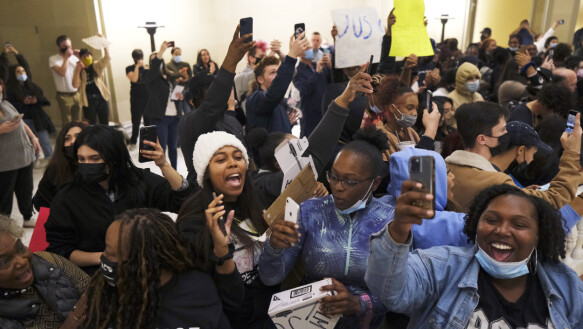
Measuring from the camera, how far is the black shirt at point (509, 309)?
1707 mm

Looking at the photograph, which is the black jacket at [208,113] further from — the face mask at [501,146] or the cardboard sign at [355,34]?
the face mask at [501,146]

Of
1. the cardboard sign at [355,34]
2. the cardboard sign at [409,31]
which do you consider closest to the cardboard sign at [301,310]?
the cardboard sign at [355,34]

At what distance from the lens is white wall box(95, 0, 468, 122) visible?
9556 mm

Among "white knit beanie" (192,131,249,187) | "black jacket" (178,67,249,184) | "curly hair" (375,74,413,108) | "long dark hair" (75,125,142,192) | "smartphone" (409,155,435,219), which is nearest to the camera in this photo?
"smartphone" (409,155,435,219)

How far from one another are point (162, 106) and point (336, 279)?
17.4 ft

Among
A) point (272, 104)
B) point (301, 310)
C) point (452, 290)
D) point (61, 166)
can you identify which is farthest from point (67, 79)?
point (452, 290)

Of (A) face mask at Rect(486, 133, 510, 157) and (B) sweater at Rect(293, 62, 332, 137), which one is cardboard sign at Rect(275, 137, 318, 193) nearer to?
(A) face mask at Rect(486, 133, 510, 157)

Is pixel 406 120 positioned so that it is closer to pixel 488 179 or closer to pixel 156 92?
pixel 488 179

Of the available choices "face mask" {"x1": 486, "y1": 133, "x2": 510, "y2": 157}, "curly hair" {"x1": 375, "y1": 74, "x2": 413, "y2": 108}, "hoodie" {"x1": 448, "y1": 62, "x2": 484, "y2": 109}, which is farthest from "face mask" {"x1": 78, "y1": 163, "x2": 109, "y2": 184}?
"hoodie" {"x1": 448, "y1": 62, "x2": 484, "y2": 109}

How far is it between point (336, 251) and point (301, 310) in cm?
30

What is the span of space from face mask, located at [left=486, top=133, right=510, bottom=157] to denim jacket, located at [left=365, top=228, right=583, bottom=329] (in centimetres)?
Answer: 130

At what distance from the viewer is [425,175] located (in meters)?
1.37

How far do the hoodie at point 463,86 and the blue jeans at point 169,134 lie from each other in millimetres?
3835

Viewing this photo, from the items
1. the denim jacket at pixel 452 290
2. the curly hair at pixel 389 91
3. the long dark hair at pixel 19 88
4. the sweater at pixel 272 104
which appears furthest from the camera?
the long dark hair at pixel 19 88
